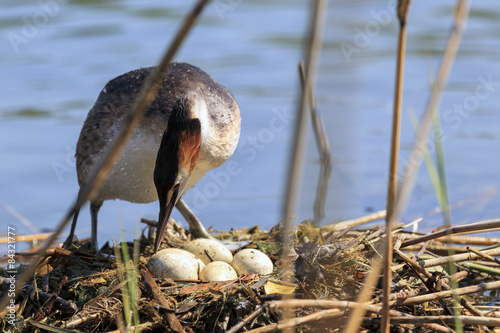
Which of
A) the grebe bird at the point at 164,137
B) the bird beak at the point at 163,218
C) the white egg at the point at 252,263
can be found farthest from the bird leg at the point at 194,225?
the white egg at the point at 252,263

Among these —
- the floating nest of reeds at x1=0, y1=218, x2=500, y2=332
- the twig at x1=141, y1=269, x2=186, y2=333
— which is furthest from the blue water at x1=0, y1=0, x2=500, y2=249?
the twig at x1=141, y1=269, x2=186, y2=333

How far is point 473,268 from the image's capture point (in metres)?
4.05

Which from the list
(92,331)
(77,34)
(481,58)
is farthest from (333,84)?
(77,34)

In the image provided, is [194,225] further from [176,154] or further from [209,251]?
[176,154]

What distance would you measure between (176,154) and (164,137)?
153mm

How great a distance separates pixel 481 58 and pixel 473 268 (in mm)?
6735

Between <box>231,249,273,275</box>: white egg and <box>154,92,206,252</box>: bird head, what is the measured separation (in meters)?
0.54

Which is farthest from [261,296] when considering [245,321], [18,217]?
[18,217]

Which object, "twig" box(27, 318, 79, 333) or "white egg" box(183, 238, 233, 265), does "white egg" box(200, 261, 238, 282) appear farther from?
"twig" box(27, 318, 79, 333)

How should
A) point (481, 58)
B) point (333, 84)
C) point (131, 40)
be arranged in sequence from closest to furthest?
point (333, 84), point (481, 58), point (131, 40)

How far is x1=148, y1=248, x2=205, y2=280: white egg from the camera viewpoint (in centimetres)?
401

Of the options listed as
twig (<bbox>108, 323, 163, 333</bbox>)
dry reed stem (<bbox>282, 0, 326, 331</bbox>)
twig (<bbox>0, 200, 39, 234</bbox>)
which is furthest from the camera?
twig (<bbox>0, 200, 39, 234</bbox>)

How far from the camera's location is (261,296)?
341 cm

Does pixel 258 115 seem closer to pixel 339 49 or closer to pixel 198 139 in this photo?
pixel 198 139
